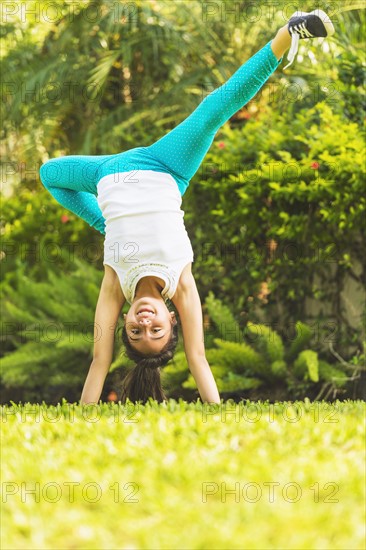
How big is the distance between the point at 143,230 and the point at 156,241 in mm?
98

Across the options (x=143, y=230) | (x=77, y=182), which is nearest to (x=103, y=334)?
(x=143, y=230)

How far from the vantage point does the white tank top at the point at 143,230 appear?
14.4ft

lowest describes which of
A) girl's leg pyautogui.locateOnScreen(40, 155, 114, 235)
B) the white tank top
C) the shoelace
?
the white tank top

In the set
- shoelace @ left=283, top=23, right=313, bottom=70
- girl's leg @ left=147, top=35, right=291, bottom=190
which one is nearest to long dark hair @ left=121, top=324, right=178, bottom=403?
girl's leg @ left=147, top=35, right=291, bottom=190

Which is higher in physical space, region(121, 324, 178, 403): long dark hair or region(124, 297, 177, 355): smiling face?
region(124, 297, 177, 355): smiling face

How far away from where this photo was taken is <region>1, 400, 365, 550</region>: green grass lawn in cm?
224

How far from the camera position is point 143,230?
4.43 meters

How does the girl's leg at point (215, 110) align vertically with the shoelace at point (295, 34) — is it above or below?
below

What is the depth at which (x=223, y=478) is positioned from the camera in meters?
2.60

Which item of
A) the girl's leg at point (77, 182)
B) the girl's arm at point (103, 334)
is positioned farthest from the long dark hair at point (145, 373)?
the girl's leg at point (77, 182)

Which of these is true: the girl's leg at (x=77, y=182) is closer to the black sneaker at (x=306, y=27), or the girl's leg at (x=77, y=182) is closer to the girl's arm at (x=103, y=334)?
the girl's arm at (x=103, y=334)

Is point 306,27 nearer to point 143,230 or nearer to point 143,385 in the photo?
point 143,230

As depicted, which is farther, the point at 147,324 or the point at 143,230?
the point at 143,230

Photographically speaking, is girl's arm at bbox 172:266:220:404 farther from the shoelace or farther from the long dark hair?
the shoelace
